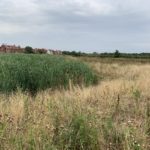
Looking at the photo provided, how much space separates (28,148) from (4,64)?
11.8 meters

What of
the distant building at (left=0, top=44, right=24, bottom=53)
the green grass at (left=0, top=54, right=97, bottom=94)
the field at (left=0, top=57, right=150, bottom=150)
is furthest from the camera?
the distant building at (left=0, top=44, right=24, bottom=53)

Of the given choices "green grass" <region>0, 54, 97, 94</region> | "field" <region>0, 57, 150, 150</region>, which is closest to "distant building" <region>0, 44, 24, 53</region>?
"green grass" <region>0, 54, 97, 94</region>

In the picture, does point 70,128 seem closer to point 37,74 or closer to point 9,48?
point 37,74

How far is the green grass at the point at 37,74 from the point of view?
16.8m

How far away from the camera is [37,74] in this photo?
1886cm

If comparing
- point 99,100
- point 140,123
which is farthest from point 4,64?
point 140,123

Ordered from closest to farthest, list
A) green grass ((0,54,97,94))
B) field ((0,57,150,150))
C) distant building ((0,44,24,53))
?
field ((0,57,150,150)), green grass ((0,54,97,94)), distant building ((0,44,24,53))

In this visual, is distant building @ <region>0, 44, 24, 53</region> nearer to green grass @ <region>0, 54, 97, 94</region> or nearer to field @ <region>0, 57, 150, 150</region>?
green grass @ <region>0, 54, 97, 94</region>

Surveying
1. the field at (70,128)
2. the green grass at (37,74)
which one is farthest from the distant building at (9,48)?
the field at (70,128)

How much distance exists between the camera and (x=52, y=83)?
19.4 meters

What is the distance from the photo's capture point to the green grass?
16.8 m

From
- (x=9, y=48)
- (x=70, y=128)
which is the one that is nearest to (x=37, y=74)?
(x=70, y=128)

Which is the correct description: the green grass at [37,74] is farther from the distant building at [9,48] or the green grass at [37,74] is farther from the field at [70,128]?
the distant building at [9,48]

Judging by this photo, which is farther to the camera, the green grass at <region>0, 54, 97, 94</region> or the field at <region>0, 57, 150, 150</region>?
the green grass at <region>0, 54, 97, 94</region>
